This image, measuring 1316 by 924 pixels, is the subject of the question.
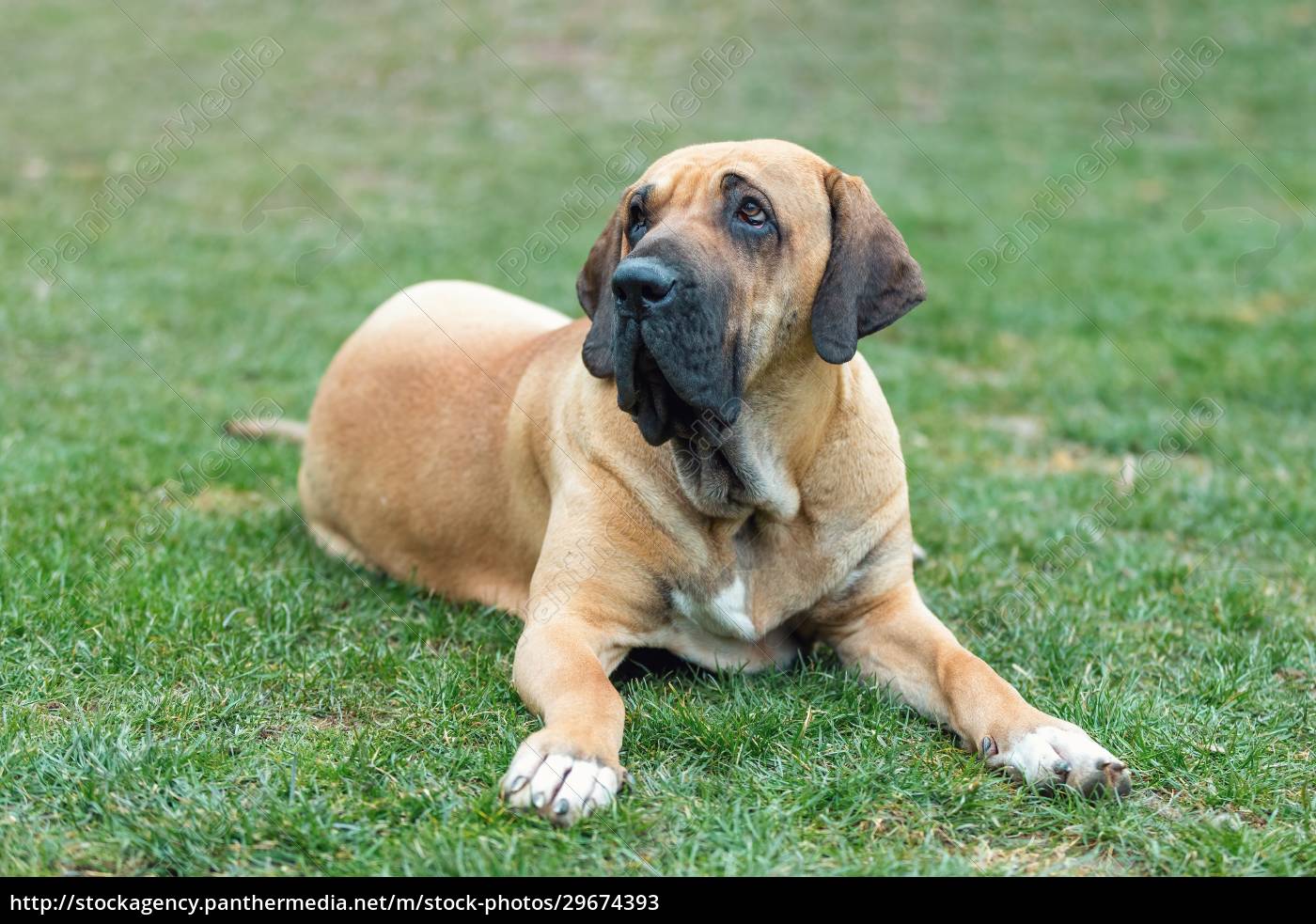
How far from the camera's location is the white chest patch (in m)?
3.80

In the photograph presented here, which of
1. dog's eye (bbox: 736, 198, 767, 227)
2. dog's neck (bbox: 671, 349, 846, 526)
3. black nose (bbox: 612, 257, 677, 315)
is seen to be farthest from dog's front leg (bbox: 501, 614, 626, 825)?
dog's eye (bbox: 736, 198, 767, 227)

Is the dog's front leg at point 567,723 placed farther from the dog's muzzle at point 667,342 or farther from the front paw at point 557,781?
the dog's muzzle at point 667,342

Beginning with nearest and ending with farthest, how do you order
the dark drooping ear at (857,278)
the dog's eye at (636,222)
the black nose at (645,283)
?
the black nose at (645,283) → the dark drooping ear at (857,278) → the dog's eye at (636,222)

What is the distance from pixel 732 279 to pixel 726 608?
3.18 ft

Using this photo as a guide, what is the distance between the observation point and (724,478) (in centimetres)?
375

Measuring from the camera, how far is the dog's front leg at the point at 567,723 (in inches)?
119

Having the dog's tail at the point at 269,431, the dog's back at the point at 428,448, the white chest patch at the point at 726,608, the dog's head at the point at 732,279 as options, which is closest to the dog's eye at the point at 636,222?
the dog's head at the point at 732,279

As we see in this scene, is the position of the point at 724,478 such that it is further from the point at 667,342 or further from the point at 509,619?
the point at 509,619

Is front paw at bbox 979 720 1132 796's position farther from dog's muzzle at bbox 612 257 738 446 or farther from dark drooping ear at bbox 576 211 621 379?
dark drooping ear at bbox 576 211 621 379

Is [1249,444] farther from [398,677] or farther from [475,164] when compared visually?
[475,164]

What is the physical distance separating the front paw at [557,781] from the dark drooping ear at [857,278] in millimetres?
1282

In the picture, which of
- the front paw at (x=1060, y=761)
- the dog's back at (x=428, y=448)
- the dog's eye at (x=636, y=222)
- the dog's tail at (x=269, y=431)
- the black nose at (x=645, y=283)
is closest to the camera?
the front paw at (x=1060, y=761)

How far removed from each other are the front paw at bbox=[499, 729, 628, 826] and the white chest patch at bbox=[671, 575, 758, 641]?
77cm

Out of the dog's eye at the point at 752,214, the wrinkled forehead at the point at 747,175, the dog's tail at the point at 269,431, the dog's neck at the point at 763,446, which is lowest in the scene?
the dog's tail at the point at 269,431
